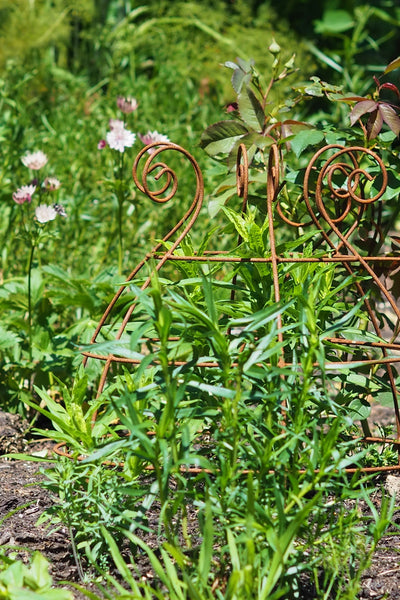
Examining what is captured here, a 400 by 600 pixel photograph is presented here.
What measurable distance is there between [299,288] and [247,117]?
613 mm

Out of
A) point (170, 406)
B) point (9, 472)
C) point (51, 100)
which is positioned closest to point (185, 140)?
point (51, 100)

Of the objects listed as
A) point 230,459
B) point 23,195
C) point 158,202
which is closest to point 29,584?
point 230,459

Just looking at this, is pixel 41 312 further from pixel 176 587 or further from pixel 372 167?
pixel 176 587

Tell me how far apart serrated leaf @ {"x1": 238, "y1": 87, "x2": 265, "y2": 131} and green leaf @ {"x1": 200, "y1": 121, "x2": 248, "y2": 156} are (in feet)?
0.13

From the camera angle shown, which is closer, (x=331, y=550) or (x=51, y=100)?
(x=331, y=550)

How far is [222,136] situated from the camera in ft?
6.84

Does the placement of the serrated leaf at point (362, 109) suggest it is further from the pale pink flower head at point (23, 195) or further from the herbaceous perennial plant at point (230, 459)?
the pale pink flower head at point (23, 195)

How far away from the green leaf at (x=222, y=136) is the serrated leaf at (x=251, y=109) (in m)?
0.04

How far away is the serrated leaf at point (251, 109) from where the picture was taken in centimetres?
204

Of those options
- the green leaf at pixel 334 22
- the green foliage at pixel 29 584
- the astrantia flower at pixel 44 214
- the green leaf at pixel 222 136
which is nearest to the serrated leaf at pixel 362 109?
the green leaf at pixel 222 136

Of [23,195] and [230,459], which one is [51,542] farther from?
[23,195]

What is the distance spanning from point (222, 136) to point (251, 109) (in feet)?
0.36

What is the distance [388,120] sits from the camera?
1.91 meters

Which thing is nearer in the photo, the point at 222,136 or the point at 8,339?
the point at 222,136
